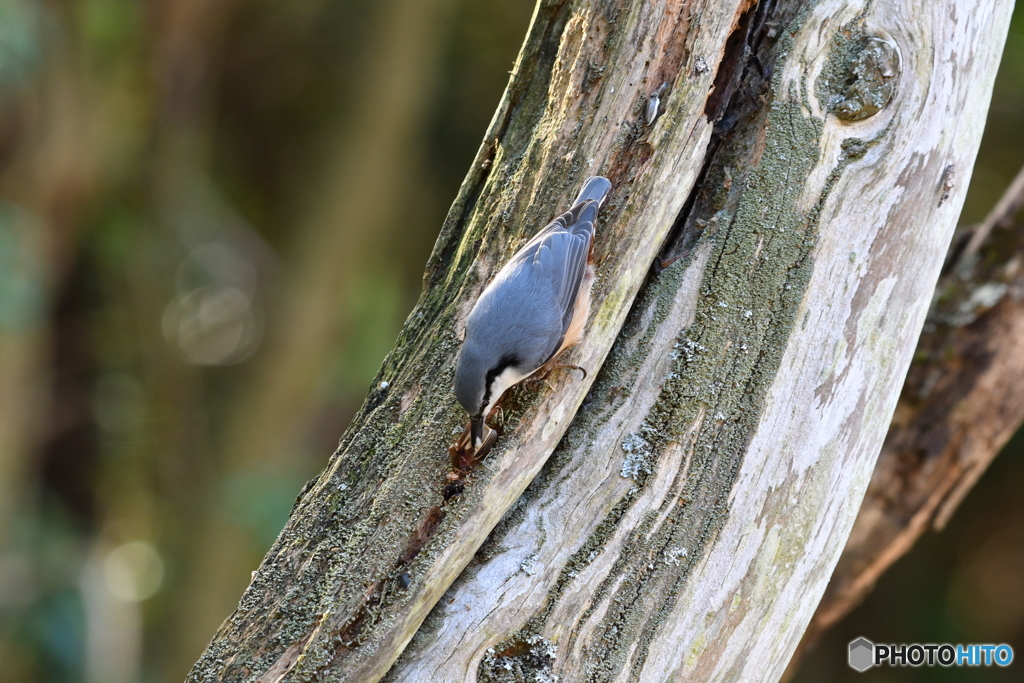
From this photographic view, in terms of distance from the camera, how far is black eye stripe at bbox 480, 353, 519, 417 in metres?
1.82

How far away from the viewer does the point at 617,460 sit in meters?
1.82

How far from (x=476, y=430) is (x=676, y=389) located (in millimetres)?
467

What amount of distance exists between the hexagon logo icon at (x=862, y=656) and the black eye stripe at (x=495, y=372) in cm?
152

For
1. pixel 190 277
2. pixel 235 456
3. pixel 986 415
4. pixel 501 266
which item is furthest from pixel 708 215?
pixel 190 277

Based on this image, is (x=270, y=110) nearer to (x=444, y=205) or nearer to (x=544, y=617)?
(x=444, y=205)

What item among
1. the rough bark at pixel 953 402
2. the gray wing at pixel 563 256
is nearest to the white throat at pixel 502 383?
the gray wing at pixel 563 256

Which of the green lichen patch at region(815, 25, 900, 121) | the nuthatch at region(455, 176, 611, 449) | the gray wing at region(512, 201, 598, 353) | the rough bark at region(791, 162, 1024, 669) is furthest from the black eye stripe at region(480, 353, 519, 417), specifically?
the rough bark at region(791, 162, 1024, 669)

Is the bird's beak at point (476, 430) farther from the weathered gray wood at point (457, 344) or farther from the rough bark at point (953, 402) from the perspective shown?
the rough bark at point (953, 402)

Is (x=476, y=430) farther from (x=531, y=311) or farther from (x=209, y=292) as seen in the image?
(x=209, y=292)

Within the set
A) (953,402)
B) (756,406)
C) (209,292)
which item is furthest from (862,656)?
(209,292)

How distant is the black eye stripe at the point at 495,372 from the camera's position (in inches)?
71.5

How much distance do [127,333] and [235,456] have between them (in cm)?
139

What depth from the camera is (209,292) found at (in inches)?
251

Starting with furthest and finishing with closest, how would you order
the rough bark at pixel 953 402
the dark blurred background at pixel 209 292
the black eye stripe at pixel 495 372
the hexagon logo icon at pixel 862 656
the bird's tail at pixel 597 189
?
the dark blurred background at pixel 209 292
the rough bark at pixel 953 402
the hexagon logo icon at pixel 862 656
the bird's tail at pixel 597 189
the black eye stripe at pixel 495 372
